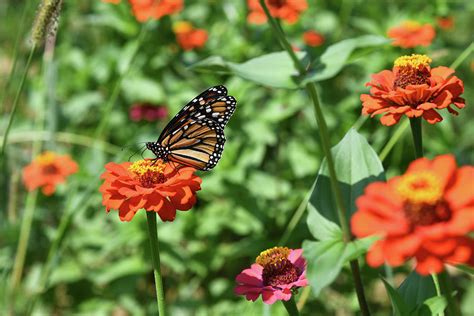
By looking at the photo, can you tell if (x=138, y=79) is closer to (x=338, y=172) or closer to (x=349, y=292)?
(x=349, y=292)

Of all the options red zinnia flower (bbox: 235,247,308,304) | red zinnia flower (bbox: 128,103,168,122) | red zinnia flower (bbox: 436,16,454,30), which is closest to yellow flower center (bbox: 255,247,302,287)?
red zinnia flower (bbox: 235,247,308,304)

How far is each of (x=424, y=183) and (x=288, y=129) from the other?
1908 mm

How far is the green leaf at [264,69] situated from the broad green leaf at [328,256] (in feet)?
0.73

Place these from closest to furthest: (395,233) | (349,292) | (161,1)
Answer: (395,233) → (349,292) → (161,1)

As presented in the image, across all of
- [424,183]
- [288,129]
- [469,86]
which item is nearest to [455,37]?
[469,86]

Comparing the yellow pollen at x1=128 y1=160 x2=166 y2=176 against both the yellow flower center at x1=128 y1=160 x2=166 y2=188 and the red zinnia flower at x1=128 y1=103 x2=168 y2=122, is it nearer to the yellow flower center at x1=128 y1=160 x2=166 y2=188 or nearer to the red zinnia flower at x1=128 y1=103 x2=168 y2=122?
the yellow flower center at x1=128 y1=160 x2=166 y2=188

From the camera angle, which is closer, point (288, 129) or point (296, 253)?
point (296, 253)

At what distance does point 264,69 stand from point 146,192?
0.25 meters

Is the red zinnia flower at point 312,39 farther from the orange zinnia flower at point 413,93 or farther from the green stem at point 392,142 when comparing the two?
the orange zinnia flower at point 413,93

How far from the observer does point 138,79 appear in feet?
9.05

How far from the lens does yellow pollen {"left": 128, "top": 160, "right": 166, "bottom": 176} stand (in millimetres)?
1099

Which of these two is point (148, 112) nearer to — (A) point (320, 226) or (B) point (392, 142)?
(B) point (392, 142)

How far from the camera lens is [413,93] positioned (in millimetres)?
1015

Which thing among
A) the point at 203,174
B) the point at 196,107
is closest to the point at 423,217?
the point at 196,107
